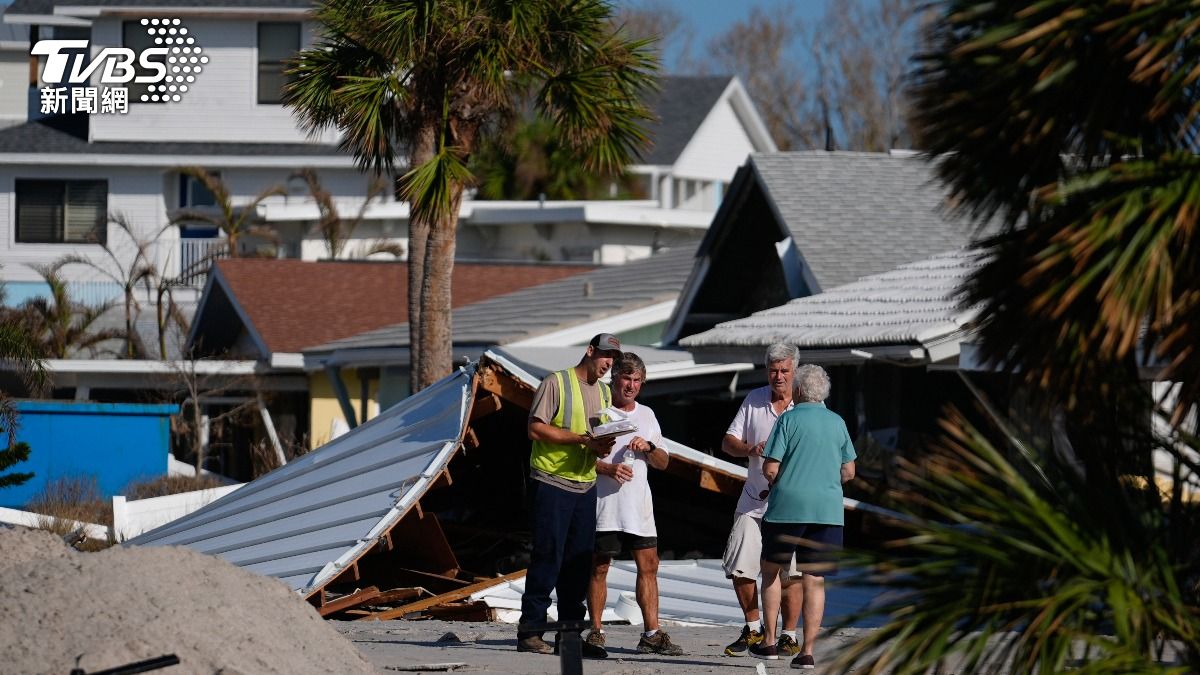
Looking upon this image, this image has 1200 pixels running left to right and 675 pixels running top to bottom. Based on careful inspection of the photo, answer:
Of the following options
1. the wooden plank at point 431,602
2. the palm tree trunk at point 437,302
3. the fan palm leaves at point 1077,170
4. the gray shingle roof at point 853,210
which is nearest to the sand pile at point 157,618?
the fan palm leaves at point 1077,170

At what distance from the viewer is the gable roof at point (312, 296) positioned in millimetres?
→ 28484

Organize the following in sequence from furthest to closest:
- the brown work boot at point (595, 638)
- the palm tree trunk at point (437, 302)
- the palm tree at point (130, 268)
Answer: the palm tree at point (130, 268) → the palm tree trunk at point (437, 302) → the brown work boot at point (595, 638)

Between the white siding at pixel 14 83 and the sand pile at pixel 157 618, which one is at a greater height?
the white siding at pixel 14 83

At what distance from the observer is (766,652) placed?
980 cm

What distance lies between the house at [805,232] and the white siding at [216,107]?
782 inches

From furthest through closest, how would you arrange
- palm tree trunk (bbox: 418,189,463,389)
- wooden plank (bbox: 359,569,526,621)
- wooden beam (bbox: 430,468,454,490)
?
palm tree trunk (bbox: 418,189,463,389), wooden beam (bbox: 430,468,454,490), wooden plank (bbox: 359,569,526,621)

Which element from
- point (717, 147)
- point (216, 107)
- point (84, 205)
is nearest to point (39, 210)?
point (84, 205)

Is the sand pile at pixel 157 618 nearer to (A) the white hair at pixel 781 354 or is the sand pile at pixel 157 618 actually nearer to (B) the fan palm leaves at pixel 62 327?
(A) the white hair at pixel 781 354

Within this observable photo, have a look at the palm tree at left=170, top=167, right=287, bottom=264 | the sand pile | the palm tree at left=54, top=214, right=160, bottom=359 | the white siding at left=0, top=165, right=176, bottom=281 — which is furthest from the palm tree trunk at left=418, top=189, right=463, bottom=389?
the white siding at left=0, top=165, right=176, bottom=281

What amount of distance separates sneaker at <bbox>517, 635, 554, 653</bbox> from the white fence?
9480mm

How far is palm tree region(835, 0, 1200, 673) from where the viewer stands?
17.6 feet

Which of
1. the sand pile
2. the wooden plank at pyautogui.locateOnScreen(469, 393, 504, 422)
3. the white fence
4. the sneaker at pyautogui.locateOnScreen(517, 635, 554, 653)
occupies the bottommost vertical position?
the white fence

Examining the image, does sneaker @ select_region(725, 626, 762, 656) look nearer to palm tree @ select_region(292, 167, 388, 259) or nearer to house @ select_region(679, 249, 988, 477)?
house @ select_region(679, 249, 988, 477)

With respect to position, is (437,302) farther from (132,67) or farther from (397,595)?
(132,67)
